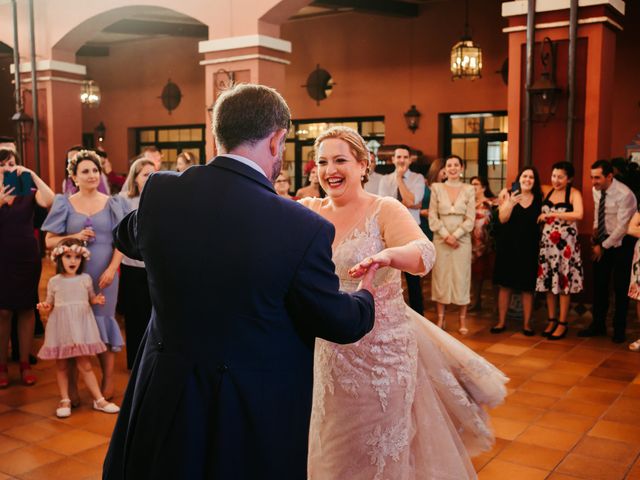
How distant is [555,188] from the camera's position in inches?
262

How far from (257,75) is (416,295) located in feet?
11.7

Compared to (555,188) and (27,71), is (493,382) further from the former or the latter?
(27,71)

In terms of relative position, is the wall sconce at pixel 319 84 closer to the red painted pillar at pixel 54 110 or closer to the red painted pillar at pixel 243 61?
the red painted pillar at pixel 54 110

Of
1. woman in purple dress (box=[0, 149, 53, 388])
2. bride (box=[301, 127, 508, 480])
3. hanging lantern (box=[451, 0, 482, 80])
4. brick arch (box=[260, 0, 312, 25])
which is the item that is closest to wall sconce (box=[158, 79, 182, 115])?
hanging lantern (box=[451, 0, 482, 80])

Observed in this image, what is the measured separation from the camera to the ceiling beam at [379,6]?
11.2 meters

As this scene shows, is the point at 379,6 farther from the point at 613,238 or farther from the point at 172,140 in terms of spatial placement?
the point at 613,238

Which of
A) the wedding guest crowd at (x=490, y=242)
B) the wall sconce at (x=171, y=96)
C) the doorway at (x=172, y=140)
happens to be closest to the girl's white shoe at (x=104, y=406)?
the wedding guest crowd at (x=490, y=242)

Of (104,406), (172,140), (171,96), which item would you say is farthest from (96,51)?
(104,406)

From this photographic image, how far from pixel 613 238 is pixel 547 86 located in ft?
5.41

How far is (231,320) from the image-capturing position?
5.65ft

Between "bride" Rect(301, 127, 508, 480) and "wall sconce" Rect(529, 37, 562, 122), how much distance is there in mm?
4491

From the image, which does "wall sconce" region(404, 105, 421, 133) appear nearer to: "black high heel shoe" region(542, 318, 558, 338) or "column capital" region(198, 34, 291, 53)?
"column capital" region(198, 34, 291, 53)

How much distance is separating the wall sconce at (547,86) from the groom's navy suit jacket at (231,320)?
5.86 metres

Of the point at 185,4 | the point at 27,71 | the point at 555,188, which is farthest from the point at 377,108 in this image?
the point at 555,188
